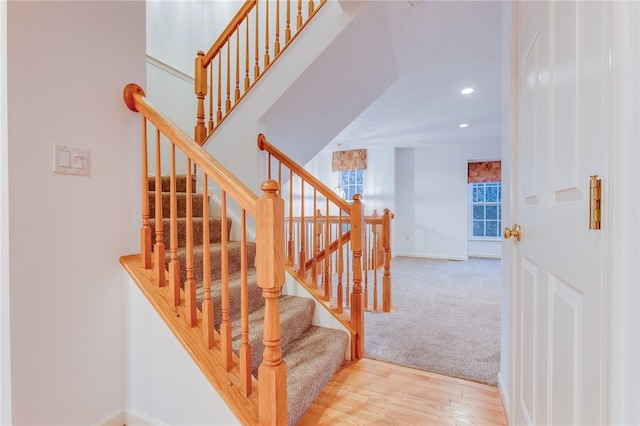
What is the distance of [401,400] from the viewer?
1603 mm

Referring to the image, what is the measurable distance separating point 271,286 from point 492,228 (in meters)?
6.45

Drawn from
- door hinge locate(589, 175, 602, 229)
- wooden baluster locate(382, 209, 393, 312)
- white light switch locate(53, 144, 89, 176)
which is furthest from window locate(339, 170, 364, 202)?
door hinge locate(589, 175, 602, 229)

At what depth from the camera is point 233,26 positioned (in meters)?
2.39

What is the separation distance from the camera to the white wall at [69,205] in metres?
1.05

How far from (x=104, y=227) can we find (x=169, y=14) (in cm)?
334

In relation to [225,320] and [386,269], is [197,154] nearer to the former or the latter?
[225,320]

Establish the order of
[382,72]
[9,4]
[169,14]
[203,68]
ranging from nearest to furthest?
[9,4] → [203,68] → [382,72] → [169,14]

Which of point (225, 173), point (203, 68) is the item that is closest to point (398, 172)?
point (203, 68)

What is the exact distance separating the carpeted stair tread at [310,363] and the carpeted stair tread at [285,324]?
0.07 meters

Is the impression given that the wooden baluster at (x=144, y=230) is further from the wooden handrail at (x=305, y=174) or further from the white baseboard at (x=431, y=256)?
the white baseboard at (x=431, y=256)

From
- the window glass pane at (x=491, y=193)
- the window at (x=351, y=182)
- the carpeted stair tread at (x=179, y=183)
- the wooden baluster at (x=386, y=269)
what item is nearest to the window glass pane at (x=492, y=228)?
the window glass pane at (x=491, y=193)

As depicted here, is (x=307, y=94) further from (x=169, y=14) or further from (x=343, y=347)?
(x=169, y=14)

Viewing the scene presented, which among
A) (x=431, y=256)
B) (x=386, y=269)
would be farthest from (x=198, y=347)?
(x=431, y=256)

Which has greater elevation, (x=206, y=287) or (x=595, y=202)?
(x=595, y=202)
